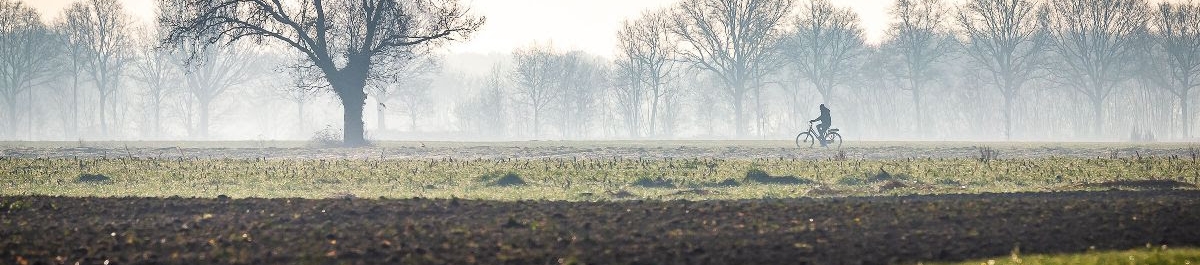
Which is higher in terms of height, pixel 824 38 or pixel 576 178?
pixel 824 38

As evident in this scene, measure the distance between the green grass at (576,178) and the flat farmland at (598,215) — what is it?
10cm

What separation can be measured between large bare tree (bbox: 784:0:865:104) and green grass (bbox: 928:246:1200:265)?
258 feet

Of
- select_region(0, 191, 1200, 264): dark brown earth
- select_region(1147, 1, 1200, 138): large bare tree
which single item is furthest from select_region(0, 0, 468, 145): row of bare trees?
select_region(1147, 1, 1200, 138): large bare tree

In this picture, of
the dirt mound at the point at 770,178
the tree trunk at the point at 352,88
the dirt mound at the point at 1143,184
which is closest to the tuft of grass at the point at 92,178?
the dirt mound at the point at 770,178

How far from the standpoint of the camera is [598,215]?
18.9 m

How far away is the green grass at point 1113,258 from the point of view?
45.8ft

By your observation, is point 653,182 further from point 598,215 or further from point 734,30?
point 734,30

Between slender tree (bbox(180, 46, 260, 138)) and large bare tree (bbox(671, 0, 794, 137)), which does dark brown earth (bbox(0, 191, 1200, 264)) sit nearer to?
large bare tree (bbox(671, 0, 794, 137))

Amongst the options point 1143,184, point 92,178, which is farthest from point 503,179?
point 1143,184

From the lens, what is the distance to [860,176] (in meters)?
30.5

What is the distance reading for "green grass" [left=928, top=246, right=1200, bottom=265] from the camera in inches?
550

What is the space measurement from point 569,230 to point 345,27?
136 feet

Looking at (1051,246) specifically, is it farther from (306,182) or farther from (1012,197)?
(306,182)

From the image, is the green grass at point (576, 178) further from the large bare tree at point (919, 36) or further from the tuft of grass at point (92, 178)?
the large bare tree at point (919, 36)
